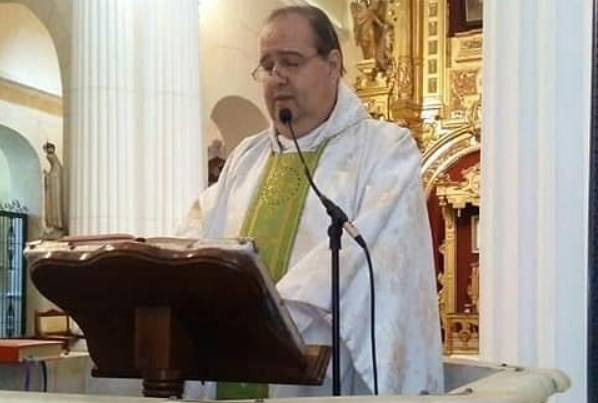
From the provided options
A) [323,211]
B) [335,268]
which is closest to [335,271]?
[335,268]

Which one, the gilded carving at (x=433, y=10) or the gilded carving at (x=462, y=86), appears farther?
the gilded carving at (x=433, y=10)

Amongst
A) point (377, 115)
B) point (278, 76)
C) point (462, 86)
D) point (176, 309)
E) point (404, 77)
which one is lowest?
point (176, 309)

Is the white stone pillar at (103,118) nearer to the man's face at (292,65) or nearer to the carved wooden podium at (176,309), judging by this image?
the man's face at (292,65)

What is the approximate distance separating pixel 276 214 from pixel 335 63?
0.47 m

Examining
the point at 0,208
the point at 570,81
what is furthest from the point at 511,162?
the point at 0,208

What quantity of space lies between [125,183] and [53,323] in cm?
197

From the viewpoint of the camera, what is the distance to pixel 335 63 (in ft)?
9.80

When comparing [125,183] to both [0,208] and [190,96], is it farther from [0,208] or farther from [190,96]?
[0,208]

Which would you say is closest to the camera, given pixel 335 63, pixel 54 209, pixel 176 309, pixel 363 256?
pixel 176 309

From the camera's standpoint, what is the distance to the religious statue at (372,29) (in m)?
16.6

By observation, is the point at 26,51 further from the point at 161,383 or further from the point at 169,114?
the point at 161,383

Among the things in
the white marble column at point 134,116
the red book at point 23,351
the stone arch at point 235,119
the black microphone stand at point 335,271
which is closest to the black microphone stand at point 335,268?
the black microphone stand at point 335,271

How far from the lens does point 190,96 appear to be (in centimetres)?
878

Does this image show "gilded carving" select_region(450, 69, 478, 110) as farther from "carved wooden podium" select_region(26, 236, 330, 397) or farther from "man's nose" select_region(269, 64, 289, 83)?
"carved wooden podium" select_region(26, 236, 330, 397)
